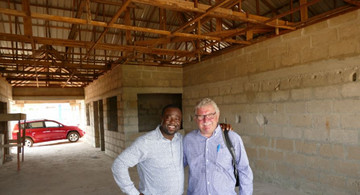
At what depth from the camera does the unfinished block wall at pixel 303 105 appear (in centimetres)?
363

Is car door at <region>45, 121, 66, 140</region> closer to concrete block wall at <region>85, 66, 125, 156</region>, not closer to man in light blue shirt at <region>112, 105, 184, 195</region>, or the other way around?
concrete block wall at <region>85, 66, 125, 156</region>

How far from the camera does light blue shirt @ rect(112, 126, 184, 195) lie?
1861 mm

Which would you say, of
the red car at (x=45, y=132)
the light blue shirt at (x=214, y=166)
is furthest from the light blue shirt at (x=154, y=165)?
the red car at (x=45, y=132)

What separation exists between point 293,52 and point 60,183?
539cm

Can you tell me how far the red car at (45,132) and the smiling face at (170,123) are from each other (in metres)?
11.7

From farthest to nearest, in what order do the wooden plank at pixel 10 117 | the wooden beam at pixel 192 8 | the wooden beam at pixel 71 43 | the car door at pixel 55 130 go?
the car door at pixel 55 130
the wooden plank at pixel 10 117
the wooden beam at pixel 71 43
the wooden beam at pixel 192 8

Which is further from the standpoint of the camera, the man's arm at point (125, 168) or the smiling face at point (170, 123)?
the smiling face at point (170, 123)

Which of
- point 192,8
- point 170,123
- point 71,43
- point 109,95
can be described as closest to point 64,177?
point 109,95

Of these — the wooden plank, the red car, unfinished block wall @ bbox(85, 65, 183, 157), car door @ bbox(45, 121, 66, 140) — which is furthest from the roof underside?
car door @ bbox(45, 121, 66, 140)

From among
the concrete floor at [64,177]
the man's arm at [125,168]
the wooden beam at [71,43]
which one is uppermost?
the wooden beam at [71,43]

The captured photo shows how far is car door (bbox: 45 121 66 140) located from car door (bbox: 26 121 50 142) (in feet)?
0.71

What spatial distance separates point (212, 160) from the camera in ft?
6.11

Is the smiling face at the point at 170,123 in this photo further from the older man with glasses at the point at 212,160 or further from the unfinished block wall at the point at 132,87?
the unfinished block wall at the point at 132,87

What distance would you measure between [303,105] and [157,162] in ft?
10.5
